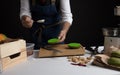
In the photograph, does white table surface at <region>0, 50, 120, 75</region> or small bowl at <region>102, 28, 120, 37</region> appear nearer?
white table surface at <region>0, 50, 120, 75</region>

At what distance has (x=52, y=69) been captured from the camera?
1.21 metres

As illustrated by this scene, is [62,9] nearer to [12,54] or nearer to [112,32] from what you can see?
[112,32]

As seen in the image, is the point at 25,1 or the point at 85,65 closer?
the point at 85,65

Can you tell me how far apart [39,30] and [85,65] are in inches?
26.1

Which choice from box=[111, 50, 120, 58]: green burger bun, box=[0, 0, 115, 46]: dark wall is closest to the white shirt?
box=[111, 50, 120, 58]: green burger bun

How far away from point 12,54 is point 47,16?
79 centimetres

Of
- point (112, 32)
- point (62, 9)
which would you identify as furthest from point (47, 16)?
point (112, 32)

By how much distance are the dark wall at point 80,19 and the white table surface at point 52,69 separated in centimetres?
173

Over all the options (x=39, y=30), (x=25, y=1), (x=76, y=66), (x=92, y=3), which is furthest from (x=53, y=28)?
(x=92, y=3)

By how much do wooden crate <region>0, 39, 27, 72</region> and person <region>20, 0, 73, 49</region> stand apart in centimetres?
46

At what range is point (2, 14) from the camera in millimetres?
3057

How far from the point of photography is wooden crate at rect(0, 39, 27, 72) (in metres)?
1.20

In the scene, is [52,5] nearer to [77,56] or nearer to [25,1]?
[25,1]

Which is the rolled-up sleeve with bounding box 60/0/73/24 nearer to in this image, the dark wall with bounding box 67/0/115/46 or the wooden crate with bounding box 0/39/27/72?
the wooden crate with bounding box 0/39/27/72
